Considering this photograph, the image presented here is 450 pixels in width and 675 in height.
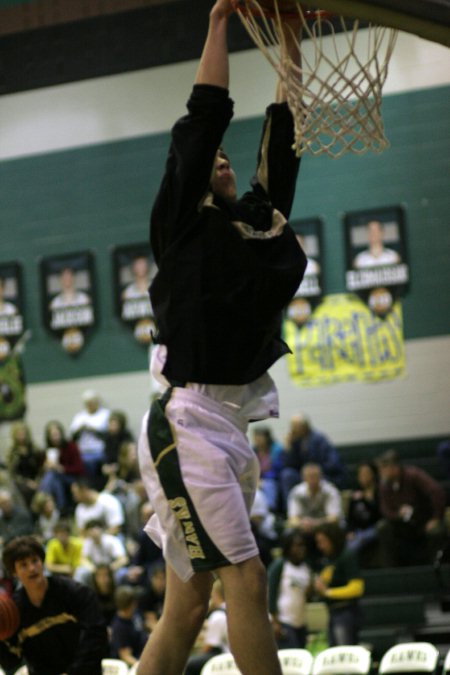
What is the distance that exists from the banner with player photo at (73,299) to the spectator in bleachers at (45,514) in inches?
114

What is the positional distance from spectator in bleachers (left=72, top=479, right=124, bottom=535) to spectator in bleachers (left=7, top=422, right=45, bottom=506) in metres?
1.18

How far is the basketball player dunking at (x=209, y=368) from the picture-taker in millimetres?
3879

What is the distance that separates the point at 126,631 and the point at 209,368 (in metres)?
7.05

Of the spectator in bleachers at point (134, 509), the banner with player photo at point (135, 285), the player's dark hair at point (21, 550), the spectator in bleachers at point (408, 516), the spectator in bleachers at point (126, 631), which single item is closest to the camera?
the player's dark hair at point (21, 550)

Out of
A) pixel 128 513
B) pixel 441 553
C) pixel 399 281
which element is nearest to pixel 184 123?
pixel 441 553

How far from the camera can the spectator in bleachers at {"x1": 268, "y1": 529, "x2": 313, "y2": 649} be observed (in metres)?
10.5

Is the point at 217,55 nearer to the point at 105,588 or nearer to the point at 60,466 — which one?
the point at 105,588

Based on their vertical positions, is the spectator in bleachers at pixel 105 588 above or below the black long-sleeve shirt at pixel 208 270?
below

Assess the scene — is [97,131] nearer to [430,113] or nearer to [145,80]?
[145,80]

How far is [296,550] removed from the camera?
35.7ft

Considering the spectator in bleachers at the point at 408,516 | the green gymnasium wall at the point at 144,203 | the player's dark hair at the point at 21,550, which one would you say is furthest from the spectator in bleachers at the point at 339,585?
the player's dark hair at the point at 21,550

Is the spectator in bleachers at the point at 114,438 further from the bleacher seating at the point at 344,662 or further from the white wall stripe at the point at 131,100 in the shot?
the bleacher seating at the point at 344,662

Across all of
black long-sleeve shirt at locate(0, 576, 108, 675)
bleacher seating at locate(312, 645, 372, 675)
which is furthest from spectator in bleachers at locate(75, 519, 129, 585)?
black long-sleeve shirt at locate(0, 576, 108, 675)

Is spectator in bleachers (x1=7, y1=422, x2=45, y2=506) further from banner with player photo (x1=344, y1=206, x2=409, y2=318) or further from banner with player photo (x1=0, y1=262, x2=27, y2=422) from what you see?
banner with player photo (x1=344, y1=206, x2=409, y2=318)
